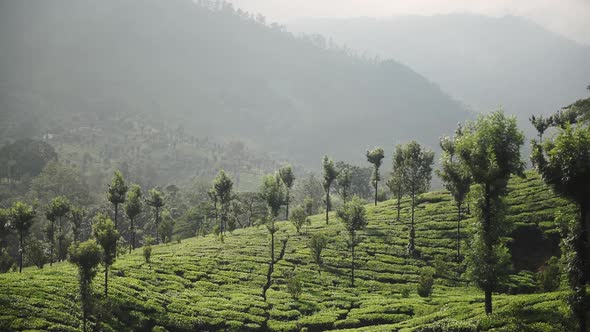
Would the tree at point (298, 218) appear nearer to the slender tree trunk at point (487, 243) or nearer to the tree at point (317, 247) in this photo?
the tree at point (317, 247)

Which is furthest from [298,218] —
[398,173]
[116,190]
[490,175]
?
[490,175]

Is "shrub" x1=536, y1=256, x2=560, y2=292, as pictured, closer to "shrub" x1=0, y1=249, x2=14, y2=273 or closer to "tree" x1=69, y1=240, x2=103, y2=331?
"tree" x1=69, y1=240, x2=103, y2=331

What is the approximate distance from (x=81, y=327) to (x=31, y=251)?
148 feet

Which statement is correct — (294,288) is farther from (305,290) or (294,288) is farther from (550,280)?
(550,280)

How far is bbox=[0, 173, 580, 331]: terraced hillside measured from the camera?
136 feet

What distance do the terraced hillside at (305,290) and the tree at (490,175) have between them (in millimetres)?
3646

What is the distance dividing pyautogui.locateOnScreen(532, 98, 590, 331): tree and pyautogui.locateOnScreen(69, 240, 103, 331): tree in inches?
1587

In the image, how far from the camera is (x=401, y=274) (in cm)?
6606

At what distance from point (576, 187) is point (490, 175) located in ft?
23.6

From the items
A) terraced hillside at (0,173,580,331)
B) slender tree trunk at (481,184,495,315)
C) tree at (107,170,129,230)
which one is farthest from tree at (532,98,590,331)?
tree at (107,170,129,230)

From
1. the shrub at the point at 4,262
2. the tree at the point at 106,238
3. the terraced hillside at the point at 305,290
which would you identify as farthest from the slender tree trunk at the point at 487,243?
the shrub at the point at 4,262

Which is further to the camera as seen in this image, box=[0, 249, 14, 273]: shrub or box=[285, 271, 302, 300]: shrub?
box=[0, 249, 14, 273]: shrub

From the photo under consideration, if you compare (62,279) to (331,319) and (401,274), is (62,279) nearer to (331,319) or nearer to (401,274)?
(331,319)

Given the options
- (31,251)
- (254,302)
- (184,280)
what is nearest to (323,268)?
(254,302)
